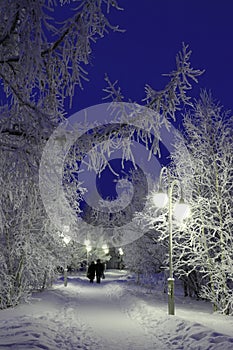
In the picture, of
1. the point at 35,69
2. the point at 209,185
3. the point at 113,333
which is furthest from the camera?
the point at 209,185

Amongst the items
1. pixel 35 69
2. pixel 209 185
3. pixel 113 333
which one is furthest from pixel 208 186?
pixel 35 69

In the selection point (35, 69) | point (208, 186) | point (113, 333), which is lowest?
point (113, 333)

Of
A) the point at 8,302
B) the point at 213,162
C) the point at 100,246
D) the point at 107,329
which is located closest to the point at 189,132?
the point at 213,162

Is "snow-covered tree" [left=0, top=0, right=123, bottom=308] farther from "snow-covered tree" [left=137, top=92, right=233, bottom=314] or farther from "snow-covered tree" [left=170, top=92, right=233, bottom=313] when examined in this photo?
"snow-covered tree" [left=170, top=92, right=233, bottom=313]

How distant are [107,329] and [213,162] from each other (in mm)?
7495

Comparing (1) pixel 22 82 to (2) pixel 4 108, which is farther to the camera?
(2) pixel 4 108

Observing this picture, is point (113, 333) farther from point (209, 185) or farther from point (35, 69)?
point (35, 69)

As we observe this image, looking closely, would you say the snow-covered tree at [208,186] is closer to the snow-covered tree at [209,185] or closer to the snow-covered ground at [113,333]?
the snow-covered tree at [209,185]

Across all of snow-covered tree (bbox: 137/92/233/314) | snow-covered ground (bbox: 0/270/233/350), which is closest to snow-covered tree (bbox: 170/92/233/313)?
snow-covered tree (bbox: 137/92/233/314)

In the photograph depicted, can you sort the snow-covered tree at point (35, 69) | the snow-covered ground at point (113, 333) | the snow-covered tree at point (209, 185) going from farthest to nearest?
the snow-covered tree at point (209, 185)
the snow-covered ground at point (113, 333)
the snow-covered tree at point (35, 69)

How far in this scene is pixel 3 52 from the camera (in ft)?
17.7

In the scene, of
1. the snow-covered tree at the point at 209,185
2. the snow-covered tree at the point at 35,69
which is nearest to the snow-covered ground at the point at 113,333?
the snow-covered tree at the point at 209,185

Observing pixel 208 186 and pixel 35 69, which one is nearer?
pixel 35 69

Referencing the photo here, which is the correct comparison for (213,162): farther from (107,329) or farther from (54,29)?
(54,29)
